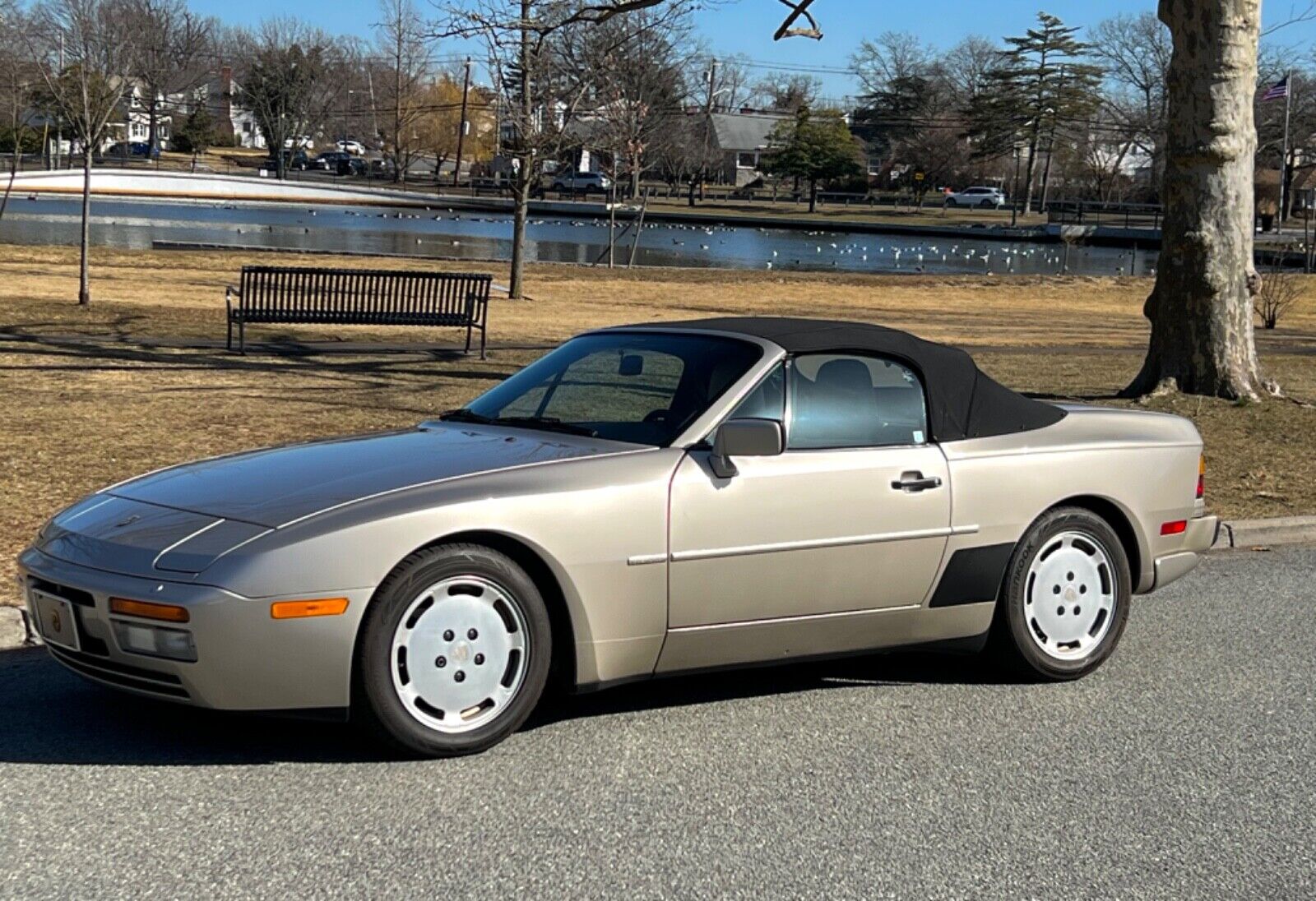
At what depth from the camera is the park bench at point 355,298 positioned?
16.8 metres

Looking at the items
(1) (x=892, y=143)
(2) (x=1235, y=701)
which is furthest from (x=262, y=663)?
(1) (x=892, y=143)

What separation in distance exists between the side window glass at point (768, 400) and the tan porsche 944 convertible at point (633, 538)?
0.01m

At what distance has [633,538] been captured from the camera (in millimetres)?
5094

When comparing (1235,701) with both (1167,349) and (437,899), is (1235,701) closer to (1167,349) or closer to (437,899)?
(437,899)

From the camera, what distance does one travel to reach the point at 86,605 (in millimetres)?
4668

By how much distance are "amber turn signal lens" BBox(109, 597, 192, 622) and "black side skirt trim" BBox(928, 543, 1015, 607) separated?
2789mm

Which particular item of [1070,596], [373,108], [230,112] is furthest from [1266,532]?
[230,112]

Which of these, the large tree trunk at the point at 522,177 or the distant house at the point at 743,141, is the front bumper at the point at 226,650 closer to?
the large tree trunk at the point at 522,177

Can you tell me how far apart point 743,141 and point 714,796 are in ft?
396

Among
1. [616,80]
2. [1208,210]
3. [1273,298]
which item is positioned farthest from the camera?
[616,80]

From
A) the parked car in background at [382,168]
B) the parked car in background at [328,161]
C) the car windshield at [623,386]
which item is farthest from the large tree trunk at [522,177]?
the parked car in background at [328,161]

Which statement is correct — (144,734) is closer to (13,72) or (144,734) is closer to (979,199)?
(13,72)

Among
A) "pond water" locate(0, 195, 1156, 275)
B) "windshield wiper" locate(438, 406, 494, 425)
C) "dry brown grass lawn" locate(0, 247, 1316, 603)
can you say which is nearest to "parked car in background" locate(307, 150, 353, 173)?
"pond water" locate(0, 195, 1156, 275)

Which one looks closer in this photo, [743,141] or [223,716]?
[223,716]
